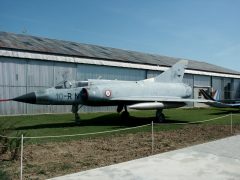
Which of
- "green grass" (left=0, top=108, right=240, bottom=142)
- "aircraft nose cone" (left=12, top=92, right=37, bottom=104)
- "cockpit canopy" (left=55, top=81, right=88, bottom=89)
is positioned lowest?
"green grass" (left=0, top=108, right=240, bottom=142)

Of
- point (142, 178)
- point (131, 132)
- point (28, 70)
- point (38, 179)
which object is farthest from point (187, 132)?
point (28, 70)

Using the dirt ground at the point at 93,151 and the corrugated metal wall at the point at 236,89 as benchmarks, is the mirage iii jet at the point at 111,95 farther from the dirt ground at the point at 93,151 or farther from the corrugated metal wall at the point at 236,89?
the corrugated metal wall at the point at 236,89

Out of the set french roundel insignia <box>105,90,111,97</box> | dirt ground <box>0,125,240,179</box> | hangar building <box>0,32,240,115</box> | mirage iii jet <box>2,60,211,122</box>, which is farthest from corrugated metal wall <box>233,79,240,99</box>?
dirt ground <box>0,125,240,179</box>

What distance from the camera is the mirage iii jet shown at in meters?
15.2

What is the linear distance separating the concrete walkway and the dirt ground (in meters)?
0.60

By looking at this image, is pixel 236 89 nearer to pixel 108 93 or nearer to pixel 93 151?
pixel 108 93

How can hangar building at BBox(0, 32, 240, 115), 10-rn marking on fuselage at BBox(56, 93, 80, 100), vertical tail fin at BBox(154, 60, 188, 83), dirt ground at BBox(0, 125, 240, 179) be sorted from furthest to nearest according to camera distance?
vertical tail fin at BBox(154, 60, 188, 83) → hangar building at BBox(0, 32, 240, 115) → 10-rn marking on fuselage at BBox(56, 93, 80, 100) → dirt ground at BBox(0, 125, 240, 179)

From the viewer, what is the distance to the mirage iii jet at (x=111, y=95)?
15196 mm

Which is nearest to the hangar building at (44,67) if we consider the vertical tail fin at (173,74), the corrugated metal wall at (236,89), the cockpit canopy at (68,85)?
the vertical tail fin at (173,74)

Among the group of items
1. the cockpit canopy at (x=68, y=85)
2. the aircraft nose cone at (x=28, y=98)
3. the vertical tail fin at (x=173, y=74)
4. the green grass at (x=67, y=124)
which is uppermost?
the vertical tail fin at (x=173, y=74)

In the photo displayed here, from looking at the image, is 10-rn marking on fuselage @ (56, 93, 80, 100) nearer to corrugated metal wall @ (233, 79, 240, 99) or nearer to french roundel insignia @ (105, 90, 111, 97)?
french roundel insignia @ (105, 90, 111, 97)

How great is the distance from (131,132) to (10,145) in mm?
6354

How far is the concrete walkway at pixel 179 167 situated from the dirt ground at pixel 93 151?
60cm

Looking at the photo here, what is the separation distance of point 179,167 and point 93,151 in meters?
3.15
